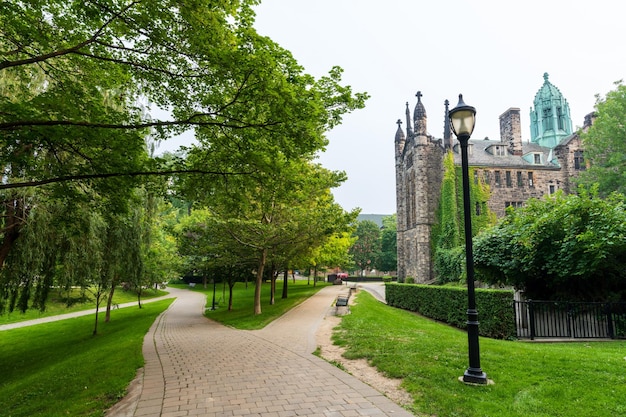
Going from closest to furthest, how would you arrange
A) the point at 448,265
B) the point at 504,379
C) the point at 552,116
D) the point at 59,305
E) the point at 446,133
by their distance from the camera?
1. the point at 504,379
2. the point at 59,305
3. the point at 448,265
4. the point at 446,133
5. the point at 552,116

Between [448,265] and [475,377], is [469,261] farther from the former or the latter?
[448,265]

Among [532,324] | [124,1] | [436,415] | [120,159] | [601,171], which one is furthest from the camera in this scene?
[601,171]

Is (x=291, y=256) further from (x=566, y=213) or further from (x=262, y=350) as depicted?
(x=566, y=213)

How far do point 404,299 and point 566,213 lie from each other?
36.1 ft

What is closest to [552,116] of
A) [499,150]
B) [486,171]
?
[499,150]

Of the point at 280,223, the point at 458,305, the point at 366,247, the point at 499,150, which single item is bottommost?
the point at 458,305

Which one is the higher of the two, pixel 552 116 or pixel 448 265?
pixel 552 116

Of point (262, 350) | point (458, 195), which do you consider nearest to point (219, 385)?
point (262, 350)

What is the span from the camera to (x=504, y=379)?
6090 millimetres

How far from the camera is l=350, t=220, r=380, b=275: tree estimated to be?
65.9m

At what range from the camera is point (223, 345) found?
35.8 ft

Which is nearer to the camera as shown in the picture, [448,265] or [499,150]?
[448,265]

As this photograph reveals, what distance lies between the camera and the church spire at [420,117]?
36.5 metres

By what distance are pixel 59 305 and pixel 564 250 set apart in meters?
33.8
